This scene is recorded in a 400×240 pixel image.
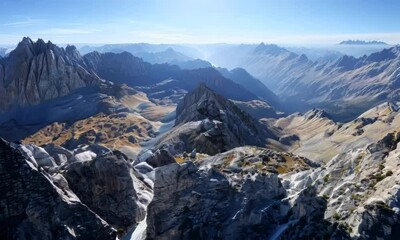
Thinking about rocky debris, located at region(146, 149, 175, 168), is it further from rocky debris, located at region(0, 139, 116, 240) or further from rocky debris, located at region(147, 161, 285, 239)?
rocky debris, located at region(0, 139, 116, 240)

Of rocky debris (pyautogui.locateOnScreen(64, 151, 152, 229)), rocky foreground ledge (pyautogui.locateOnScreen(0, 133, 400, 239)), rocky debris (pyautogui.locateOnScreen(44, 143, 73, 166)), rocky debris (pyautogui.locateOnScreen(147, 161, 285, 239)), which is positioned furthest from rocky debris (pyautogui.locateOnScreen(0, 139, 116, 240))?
rocky debris (pyautogui.locateOnScreen(44, 143, 73, 166))

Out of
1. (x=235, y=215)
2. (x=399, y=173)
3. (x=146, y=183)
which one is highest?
(x=399, y=173)

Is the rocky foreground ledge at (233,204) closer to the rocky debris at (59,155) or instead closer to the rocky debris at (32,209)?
the rocky debris at (32,209)

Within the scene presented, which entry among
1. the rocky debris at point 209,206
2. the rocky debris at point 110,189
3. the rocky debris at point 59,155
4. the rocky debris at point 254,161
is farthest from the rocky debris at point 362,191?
the rocky debris at point 59,155

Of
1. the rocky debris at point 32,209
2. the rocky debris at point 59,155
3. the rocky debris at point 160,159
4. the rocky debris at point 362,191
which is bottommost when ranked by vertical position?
the rocky debris at point 59,155

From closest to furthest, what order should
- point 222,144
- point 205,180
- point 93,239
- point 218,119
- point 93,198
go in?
1. point 93,239
2. point 205,180
3. point 93,198
4. point 222,144
5. point 218,119

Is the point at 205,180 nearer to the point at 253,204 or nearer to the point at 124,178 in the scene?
the point at 253,204

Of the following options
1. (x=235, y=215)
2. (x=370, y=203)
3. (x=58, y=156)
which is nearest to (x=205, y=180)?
(x=235, y=215)
